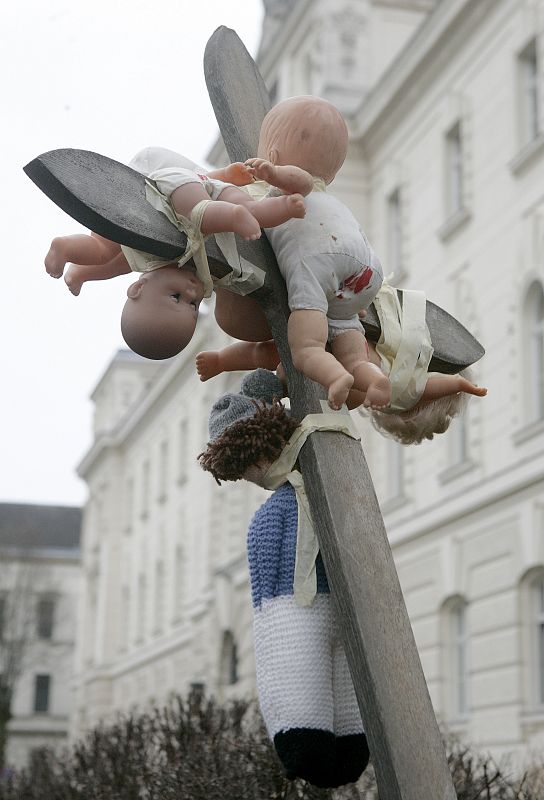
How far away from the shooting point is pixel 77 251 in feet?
9.05

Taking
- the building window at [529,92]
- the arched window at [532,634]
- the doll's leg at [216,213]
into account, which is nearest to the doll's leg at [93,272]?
the doll's leg at [216,213]

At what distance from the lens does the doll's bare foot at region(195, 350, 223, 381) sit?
309 cm

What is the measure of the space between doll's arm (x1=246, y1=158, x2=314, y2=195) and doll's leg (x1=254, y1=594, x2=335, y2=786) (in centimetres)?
88

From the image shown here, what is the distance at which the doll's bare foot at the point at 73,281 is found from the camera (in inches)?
112

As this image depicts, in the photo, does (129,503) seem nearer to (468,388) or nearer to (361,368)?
(468,388)

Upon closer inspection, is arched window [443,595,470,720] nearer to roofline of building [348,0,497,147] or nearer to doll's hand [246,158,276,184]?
roofline of building [348,0,497,147]


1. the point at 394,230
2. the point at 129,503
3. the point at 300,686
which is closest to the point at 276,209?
the point at 300,686

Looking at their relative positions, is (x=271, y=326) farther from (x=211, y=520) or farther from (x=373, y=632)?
(x=211, y=520)

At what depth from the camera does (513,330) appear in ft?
51.5

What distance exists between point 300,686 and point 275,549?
1.05 ft

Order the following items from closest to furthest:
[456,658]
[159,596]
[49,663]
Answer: [456,658] → [159,596] → [49,663]

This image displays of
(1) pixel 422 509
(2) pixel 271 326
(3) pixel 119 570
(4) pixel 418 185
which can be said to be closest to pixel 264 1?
(4) pixel 418 185

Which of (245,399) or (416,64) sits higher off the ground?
(416,64)

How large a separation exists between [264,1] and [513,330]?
15.2 metres
